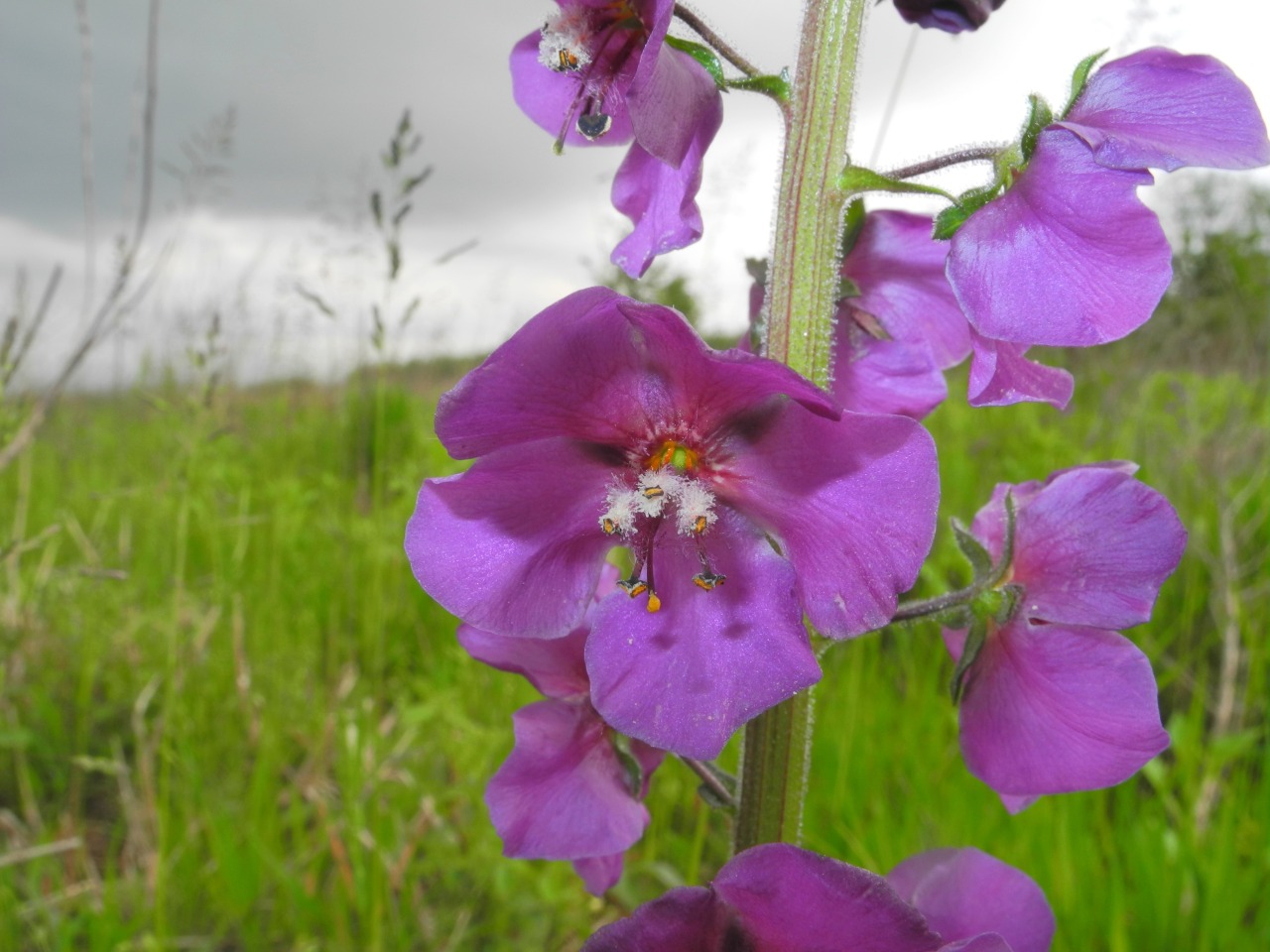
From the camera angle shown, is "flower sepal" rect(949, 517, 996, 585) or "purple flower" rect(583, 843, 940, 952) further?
"flower sepal" rect(949, 517, 996, 585)

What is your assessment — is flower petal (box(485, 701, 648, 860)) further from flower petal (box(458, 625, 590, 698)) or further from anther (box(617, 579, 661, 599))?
anther (box(617, 579, 661, 599))

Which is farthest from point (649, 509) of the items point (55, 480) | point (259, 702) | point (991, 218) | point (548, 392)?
point (55, 480)

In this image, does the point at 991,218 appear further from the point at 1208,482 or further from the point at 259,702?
the point at 1208,482

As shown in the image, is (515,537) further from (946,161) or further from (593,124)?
(946,161)

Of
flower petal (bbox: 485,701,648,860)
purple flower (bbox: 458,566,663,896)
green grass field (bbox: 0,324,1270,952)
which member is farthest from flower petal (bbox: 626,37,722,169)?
green grass field (bbox: 0,324,1270,952)

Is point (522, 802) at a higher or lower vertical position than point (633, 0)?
lower

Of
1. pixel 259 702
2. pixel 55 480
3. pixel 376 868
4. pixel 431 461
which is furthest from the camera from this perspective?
pixel 55 480
